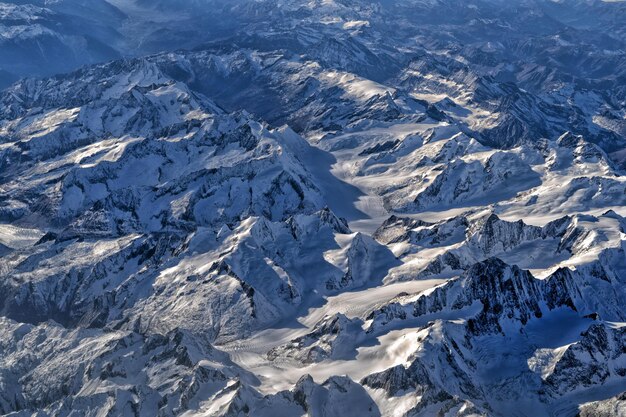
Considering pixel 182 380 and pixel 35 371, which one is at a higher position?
pixel 182 380

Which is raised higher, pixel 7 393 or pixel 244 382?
pixel 244 382

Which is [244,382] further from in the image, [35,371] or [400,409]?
[35,371]

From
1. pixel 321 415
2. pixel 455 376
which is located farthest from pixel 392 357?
pixel 321 415

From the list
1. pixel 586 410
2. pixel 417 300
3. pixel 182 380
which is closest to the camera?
pixel 586 410

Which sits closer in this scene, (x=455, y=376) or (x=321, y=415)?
(x=321, y=415)

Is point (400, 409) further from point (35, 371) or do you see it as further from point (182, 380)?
point (35, 371)

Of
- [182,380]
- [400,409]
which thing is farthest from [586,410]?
[182,380]

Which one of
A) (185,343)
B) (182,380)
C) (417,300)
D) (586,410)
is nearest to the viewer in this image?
(586,410)

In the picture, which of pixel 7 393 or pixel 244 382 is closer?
pixel 244 382

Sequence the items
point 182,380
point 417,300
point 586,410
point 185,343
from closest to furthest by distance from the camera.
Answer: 1. point 586,410
2. point 182,380
3. point 185,343
4. point 417,300
